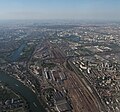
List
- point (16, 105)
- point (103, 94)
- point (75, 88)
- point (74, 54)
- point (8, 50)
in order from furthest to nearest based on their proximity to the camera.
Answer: point (8, 50)
point (74, 54)
point (75, 88)
point (103, 94)
point (16, 105)

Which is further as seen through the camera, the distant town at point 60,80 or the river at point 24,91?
the distant town at point 60,80

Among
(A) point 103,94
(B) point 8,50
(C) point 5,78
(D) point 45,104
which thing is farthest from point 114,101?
(B) point 8,50

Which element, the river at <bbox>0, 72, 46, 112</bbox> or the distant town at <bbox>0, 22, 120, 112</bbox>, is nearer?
the river at <bbox>0, 72, 46, 112</bbox>

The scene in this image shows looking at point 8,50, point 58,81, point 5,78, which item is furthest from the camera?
point 8,50

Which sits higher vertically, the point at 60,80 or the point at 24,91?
the point at 24,91

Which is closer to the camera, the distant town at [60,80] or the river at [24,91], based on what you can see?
the river at [24,91]

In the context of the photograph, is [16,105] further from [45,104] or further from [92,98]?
[92,98]

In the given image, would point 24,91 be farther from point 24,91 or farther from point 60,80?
point 60,80

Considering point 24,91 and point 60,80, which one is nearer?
point 24,91

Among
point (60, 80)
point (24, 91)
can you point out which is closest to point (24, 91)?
point (24, 91)

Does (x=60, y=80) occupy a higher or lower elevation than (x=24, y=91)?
lower

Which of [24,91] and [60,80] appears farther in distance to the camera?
[60,80]
